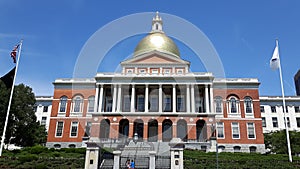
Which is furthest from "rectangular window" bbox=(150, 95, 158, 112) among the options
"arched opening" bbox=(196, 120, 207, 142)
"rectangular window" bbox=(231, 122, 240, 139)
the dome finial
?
the dome finial

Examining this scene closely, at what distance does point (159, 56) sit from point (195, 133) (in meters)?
16.3

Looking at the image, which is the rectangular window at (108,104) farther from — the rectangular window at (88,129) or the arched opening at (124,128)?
the arched opening at (124,128)

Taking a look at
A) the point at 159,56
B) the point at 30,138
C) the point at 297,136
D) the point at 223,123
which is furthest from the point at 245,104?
the point at 30,138

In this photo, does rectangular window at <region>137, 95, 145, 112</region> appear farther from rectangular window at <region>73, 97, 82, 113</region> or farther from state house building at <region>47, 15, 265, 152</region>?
rectangular window at <region>73, 97, 82, 113</region>

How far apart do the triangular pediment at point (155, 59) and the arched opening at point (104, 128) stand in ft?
40.0

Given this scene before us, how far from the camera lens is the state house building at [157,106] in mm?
46916

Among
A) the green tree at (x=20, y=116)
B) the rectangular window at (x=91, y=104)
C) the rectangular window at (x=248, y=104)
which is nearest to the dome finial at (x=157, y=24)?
the rectangular window at (x=91, y=104)

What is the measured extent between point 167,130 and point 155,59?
45.5ft

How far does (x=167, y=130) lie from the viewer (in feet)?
156

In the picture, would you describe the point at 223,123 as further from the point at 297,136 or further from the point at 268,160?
the point at 268,160

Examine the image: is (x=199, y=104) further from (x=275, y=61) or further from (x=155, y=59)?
(x=275, y=61)

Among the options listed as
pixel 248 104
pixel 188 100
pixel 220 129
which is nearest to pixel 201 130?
pixel 220 129

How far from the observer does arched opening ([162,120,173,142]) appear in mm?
46781

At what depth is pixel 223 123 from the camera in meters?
49.5
